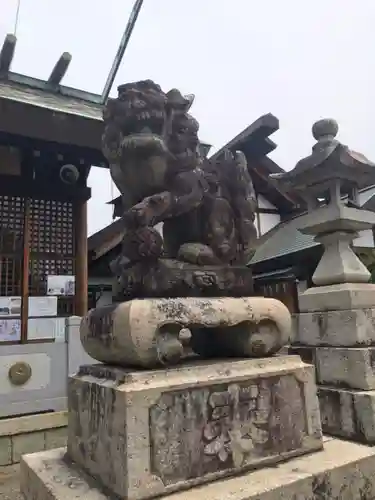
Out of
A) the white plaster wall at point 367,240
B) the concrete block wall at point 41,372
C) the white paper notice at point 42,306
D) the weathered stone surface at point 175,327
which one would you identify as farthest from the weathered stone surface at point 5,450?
the white plaster wall at point 367,240

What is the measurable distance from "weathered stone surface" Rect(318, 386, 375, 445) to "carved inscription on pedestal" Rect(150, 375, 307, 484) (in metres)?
0.54

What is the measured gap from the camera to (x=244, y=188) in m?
2.38

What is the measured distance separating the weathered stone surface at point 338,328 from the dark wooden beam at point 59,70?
19.0ft

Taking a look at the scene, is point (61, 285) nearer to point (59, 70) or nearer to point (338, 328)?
point (59, 70)

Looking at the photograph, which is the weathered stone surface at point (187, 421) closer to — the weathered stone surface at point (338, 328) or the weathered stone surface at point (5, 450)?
the weathered stone surface at point (338, 328)

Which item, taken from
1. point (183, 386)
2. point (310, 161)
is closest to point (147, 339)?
point (183, 386)

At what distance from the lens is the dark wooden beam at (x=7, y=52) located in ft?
18.9

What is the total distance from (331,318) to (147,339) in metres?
1.46

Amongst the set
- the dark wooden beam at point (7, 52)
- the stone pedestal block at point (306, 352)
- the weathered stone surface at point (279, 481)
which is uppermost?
the dark wooden beam at point (7, 52)

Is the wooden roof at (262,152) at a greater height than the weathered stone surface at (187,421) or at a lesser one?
greater

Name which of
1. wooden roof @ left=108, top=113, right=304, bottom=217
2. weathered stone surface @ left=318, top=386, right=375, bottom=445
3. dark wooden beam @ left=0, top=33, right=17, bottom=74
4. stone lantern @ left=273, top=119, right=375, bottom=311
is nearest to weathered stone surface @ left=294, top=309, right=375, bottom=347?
stone lantern @ left=273, top=119, right=375, bottom=311

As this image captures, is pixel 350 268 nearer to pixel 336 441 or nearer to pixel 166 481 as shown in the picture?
pixel 336 441

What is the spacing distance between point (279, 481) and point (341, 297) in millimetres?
1284

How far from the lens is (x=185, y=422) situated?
1677mm
